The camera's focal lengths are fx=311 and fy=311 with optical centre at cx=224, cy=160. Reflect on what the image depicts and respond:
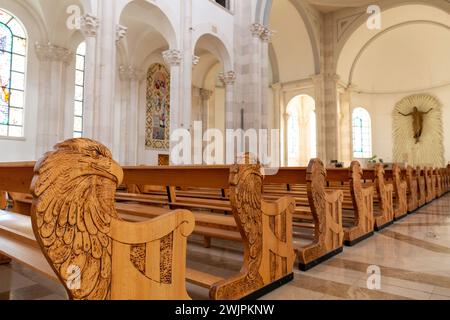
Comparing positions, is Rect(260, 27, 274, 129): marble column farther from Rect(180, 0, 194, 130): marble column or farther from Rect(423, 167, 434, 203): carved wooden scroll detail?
Rect(423, 167, 434, 203): carved wooden scroll detail

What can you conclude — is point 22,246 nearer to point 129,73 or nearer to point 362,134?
point 129,73

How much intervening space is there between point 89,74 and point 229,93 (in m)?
5.20

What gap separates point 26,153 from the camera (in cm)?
1028

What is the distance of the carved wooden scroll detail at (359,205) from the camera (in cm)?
364

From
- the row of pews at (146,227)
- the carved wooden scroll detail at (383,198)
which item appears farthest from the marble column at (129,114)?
the carved wooden scroll detail at (383,198)

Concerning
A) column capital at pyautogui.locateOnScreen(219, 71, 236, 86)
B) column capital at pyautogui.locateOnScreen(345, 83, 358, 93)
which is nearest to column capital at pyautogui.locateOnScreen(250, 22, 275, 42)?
column capital at pyautogui.locateOnScreen(219, 71, 236, 86)

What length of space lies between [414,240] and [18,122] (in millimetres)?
11437

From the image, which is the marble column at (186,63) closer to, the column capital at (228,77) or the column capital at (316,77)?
the column capital at (228,77)

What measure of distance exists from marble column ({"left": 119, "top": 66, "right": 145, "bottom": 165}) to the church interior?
0.19 ft

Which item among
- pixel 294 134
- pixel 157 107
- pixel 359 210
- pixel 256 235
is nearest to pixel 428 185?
pixel 359 210

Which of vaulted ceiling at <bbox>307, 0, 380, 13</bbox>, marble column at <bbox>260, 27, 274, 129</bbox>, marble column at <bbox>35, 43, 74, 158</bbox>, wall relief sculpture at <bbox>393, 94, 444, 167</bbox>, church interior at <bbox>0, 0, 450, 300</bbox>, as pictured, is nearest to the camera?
church interior at <bbox>0, 0, 450, 300</bbox>

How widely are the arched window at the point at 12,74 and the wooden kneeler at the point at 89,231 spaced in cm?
1080

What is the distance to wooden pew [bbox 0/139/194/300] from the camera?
1054 mm
